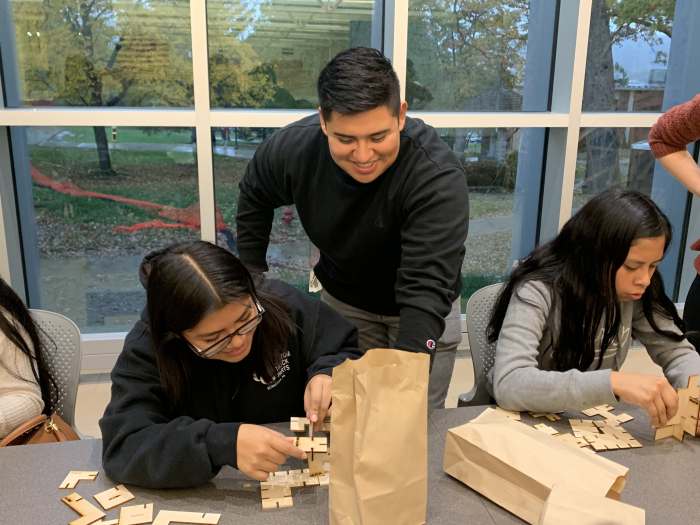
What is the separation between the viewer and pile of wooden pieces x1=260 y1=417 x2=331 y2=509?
113 cm

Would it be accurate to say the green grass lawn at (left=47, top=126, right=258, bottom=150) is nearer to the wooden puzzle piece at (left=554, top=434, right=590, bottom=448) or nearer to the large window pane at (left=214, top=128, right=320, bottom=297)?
the large window pane at (left=214, top=128, right=320, bottom=297)

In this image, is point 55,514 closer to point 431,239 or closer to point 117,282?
point 431,239

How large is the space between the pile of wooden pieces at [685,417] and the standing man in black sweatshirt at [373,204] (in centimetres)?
57

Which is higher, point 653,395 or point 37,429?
point 653,395

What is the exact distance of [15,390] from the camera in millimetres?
1557

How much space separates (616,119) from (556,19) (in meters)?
0.67

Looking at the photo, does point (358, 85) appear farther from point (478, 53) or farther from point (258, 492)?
point (478, 53)

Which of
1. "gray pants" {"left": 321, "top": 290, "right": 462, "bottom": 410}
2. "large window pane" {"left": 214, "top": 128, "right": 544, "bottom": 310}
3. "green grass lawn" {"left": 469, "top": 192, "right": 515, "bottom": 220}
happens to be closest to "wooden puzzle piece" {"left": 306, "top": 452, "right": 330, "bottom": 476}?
"gray pants" {"left": 321, "top": 290, "right": 462, "bottom": 410}

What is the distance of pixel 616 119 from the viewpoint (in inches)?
131

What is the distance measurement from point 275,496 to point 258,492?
42 mm

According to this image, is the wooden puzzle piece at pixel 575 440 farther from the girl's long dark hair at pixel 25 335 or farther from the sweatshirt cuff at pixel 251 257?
the girl's long dark hair at pixel 25 335

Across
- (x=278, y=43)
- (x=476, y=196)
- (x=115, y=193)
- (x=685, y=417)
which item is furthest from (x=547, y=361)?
(x=115, y=193)

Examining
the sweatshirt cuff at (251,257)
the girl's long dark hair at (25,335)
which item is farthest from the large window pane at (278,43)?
the girl's long dark hair at (25,335)

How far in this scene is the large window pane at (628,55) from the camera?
3.44m
